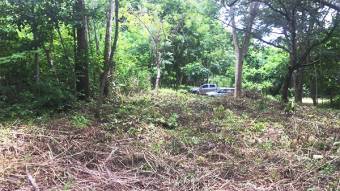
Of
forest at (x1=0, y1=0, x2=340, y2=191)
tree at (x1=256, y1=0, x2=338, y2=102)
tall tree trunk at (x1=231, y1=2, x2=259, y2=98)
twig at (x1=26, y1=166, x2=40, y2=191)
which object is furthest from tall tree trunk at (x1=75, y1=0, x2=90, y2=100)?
tall tree trunk at (x1=231, y1=2, x2=259, y2=98)

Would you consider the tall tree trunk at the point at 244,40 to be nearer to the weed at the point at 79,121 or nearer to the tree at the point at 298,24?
the tree at the point at 298,24

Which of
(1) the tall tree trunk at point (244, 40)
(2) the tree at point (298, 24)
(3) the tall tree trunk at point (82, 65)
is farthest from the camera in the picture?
(1) the tall tree trunk at point (244, 40)

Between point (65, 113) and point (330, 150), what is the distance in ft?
18.0

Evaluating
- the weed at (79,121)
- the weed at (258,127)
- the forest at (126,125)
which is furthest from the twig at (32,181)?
the weed at (258,127)

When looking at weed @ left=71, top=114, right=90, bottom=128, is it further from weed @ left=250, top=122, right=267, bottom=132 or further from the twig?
weed @ left=250, top=122, right=267, bottom=132

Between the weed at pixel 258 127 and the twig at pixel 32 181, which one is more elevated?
the weed at pixel 258 127

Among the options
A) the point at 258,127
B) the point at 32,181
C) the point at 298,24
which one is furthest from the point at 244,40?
the point at 32,181

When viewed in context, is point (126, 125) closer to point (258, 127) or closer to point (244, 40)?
point (258, 127)

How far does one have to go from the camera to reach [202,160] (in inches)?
Result: 225

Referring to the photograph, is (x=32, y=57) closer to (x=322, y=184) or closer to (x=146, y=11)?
(x=322, y=184)

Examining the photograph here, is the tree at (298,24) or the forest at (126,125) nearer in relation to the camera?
the forest at (126,125)

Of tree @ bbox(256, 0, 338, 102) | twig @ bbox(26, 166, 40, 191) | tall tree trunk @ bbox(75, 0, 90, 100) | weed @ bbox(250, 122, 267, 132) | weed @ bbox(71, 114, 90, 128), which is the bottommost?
twig @ bbox(26, 166, 40, 191)

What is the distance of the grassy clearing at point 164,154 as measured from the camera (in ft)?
15.9

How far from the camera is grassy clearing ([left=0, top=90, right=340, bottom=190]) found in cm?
483
